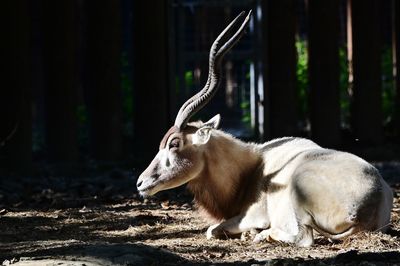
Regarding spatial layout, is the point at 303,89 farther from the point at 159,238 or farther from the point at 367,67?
the point at 159,238

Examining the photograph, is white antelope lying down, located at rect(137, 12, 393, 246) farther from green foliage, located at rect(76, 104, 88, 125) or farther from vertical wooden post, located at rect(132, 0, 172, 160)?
green foliage, located at rect(76, 104, 88, 125)

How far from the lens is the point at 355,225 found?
21.0 feet

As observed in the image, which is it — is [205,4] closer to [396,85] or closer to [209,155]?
[396,85]

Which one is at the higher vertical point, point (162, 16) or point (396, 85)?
point (162, 16)

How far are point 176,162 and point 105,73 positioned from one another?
203 inches

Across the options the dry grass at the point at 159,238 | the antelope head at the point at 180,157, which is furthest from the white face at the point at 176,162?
the dry grass at the point at 159,238

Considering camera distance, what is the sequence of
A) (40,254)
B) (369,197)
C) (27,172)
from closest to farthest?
1. (40,254)
2. (369,197)
3. (27,172)

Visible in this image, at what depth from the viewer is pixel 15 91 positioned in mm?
→ 11492

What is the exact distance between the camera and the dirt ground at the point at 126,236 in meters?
5.71

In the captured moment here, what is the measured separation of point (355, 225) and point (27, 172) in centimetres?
580

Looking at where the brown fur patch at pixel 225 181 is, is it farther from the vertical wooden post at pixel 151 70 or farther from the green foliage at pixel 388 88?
the green foliage at pixel 388 88

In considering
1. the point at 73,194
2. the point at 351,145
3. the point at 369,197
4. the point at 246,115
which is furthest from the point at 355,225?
the point at 246,115

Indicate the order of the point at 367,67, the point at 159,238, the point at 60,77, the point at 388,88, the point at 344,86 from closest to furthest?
the point at 159,238, the point at 60,77, the point at 367,67, the point at 388,88, the point at 344,86

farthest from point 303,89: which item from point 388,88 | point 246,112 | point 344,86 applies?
point 388,88
